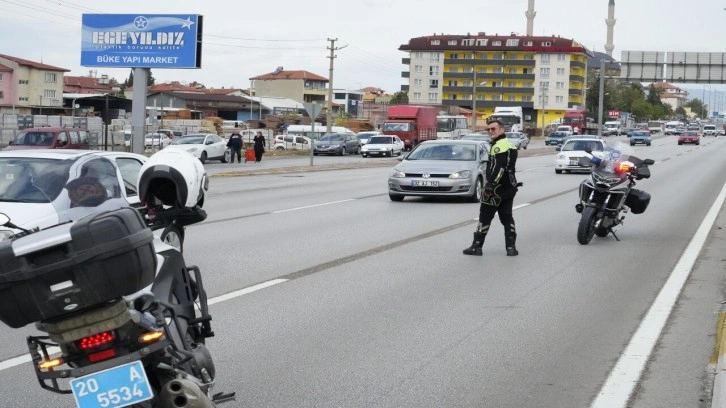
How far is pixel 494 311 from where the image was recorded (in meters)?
9.50

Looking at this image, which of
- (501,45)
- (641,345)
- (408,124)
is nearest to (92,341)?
(641,345)

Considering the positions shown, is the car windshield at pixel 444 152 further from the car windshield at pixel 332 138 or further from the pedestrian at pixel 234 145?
the car windshield at pixel 332 138

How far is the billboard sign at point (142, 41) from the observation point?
153ft

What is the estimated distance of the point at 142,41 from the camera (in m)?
47.4

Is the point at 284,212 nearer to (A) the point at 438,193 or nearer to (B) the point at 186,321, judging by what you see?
(A) the point at 438,193

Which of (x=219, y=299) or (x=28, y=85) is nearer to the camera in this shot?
(x=219, y=299)

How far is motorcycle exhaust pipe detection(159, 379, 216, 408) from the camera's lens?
456 cm

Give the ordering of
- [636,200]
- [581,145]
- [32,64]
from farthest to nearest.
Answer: [32,64]
[581,145]
[636,200]

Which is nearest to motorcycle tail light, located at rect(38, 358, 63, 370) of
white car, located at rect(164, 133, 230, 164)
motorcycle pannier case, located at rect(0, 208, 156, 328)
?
motorcycle pannier case, located at rect(0, 208, 156, 328)

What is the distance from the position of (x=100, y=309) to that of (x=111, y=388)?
32cm

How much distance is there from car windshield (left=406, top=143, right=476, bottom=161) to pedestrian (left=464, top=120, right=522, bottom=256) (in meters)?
10.2

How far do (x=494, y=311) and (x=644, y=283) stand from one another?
2.71 metres

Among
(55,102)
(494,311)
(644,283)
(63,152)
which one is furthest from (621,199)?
(55,102)

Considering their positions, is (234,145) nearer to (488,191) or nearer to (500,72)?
(488,191)
